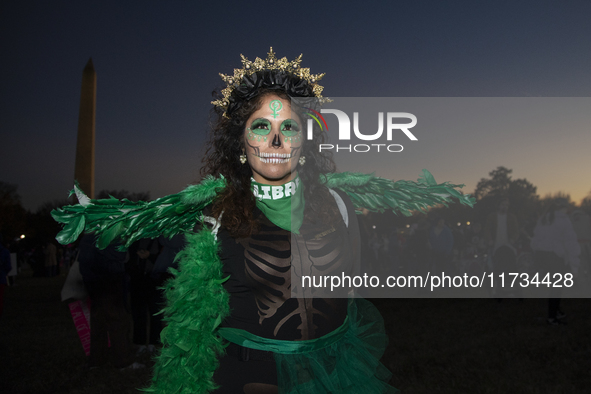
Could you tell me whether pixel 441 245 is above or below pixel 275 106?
below

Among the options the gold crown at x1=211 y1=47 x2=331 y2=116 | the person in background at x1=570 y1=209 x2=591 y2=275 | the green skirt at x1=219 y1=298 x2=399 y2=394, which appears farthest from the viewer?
the person in background at x1=570 y1=209 x2=591 y2=275

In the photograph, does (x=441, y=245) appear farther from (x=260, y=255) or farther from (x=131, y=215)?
(x=131, y=215)

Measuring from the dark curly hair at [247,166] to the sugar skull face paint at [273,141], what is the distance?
0.18 feet

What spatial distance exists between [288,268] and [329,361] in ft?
1.37

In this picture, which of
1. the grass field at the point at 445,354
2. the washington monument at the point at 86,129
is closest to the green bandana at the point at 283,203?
the grass field at the point at 445,354

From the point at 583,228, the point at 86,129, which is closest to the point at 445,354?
the point at 583,228

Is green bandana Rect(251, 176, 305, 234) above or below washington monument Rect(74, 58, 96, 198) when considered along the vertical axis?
below

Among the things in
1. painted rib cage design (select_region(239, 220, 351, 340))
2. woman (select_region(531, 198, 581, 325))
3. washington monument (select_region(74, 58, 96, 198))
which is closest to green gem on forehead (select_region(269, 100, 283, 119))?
painted rib cage design (select_region(239, 220, 351, 340))

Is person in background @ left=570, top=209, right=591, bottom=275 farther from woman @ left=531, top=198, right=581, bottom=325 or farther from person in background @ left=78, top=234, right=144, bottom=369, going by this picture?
person in background @ left=78, top=234, right=144, bottom=369

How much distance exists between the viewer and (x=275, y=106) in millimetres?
2062

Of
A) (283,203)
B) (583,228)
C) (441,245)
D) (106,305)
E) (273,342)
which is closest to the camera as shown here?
(273,342)

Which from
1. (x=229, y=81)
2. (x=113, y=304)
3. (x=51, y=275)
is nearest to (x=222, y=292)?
(x=229, y=81)

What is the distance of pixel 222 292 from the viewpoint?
187cm

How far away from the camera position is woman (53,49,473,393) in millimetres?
1812
